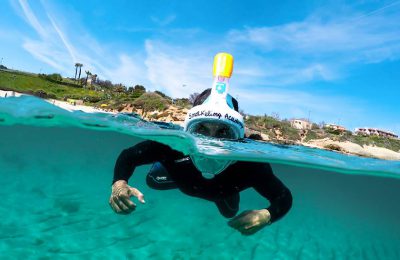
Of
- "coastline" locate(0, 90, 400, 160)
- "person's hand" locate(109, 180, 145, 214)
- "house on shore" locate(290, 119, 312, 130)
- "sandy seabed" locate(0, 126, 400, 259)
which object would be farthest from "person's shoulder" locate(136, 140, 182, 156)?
"house on shore" locate(290, 119, 312, 130)

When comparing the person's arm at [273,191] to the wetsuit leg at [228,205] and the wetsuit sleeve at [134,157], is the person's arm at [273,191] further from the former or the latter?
the wetsuit sleeve at [134,157]

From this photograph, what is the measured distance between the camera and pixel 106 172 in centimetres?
2522

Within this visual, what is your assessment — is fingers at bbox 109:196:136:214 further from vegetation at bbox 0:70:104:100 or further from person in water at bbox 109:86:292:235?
vegetation at bbox 0:70:104:100

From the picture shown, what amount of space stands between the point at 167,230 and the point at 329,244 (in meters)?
7.57

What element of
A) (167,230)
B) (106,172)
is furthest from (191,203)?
(106,172)

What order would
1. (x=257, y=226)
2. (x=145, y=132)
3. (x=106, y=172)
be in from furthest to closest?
1. (x=106, y=172)
2. (x=145, y=132)
3. (x=257, y=226)

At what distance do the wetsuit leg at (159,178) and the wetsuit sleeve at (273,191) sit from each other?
1.95 metres

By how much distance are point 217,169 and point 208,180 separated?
0.35 meters

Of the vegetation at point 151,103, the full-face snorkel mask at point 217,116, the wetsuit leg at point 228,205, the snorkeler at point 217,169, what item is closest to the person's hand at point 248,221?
the snorkeler at point 217,169

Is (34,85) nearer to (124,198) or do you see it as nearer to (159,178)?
(159,178)

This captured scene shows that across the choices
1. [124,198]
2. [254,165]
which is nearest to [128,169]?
[124,198]

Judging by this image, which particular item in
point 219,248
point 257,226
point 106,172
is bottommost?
point 106,172

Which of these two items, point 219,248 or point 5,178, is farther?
point 5,178

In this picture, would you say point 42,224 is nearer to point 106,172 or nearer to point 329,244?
point 329,244
